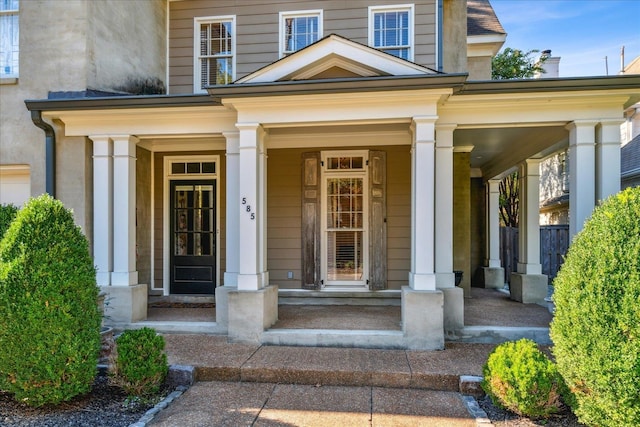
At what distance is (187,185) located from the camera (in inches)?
299

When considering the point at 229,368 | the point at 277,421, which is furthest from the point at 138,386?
the point at 277,421

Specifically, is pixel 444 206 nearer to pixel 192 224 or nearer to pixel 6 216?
pixel 192 224

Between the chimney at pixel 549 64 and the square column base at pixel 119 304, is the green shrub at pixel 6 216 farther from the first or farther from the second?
the chimney at pixel 549 64

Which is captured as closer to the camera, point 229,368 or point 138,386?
point 138,386

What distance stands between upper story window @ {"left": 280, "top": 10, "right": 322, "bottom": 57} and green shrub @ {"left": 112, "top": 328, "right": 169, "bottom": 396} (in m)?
5.35

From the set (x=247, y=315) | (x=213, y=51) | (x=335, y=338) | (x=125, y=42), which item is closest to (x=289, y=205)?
(x=247, y=315)

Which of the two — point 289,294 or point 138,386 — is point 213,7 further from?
point 138,386

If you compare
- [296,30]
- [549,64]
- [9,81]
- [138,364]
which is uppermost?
[549,64]

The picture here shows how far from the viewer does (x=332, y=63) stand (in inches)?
221

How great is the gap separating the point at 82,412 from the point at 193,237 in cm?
420

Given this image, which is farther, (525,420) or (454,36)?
(454,36)

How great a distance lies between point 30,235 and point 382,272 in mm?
5037

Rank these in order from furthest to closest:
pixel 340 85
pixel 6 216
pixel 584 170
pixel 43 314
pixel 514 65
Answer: pixel 514 65 < pixel 584 170 < pixel 340 85 < pixel 6 216 < pixel 43 314

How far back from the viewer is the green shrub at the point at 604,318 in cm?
285
